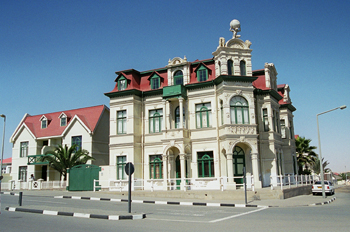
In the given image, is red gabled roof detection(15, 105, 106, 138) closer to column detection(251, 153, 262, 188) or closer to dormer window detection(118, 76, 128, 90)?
dormer window detection(118, 76, 128, 90)

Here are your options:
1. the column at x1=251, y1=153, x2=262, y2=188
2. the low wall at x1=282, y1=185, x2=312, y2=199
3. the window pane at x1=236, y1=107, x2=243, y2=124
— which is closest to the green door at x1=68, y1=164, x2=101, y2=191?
the window pane at x1=236, y1=107, x2=243, y2=124

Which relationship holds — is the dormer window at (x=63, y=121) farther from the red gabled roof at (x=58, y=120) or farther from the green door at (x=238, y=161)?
the green door at (x=238, y=161)

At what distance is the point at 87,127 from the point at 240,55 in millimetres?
18727

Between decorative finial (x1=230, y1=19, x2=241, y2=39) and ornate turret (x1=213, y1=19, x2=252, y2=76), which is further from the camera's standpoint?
decorative finial (x1=230, y1=19, x2=241, y2=39)

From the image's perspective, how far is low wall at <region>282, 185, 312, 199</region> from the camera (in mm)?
21991

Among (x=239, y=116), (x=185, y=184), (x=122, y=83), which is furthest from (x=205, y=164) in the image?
(x=122, y=83)

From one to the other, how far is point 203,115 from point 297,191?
967 centimetres

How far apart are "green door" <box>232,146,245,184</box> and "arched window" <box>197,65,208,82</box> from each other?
661 centimetres

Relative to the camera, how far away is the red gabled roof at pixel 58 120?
36594 millimetres

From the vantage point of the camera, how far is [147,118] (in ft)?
95.3

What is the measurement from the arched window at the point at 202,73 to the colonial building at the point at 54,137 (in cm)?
1437

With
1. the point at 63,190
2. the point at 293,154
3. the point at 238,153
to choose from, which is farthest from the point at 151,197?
the point at 293,154

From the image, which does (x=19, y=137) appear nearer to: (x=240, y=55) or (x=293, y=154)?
(x=240, y=55)

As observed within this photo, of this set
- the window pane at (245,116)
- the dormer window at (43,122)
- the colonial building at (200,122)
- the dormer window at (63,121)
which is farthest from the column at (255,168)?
the dormer window at (43,122)
